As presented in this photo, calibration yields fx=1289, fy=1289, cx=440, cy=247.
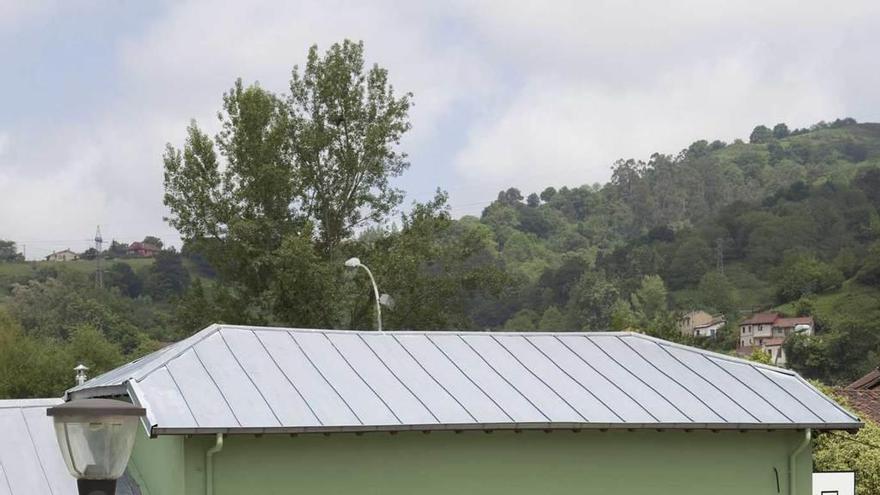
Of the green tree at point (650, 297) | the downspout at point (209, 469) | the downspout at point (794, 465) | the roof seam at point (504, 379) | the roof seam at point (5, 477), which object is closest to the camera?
the downspout at point (209, 469)

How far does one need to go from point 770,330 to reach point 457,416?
98.7 meters

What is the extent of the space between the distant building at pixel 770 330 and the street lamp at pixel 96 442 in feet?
307

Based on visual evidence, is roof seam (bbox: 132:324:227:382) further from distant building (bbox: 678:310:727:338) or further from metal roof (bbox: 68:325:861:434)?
distant building (bbox: 678:310:727:338)

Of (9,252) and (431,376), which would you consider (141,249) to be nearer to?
(9,252)

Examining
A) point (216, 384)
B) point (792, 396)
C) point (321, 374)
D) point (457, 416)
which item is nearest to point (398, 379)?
A: point (321, 374)

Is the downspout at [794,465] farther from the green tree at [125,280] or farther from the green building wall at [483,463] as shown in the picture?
the green tree at [125,280]

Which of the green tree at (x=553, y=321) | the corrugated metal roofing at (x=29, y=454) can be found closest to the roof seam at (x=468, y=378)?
the corrugated metal roofing at (x=29, y=454)

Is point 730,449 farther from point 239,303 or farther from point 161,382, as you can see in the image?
point 239,303

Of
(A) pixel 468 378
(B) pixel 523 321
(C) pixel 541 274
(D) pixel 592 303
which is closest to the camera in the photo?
(A) pixel 468 378

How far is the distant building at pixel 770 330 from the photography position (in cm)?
9938

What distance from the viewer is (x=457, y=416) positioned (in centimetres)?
1316

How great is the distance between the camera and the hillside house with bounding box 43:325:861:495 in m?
12.6

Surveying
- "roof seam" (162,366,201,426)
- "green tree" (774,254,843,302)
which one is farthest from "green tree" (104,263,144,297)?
"roof seam" (162,366,201,426)

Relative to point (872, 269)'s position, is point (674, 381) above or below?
below
